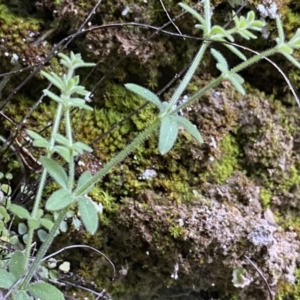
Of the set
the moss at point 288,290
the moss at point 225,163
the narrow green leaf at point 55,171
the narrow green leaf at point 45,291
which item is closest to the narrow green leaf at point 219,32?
the narrow green leaf at point 55,171

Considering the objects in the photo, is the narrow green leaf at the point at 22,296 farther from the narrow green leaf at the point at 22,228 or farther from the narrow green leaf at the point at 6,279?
the narrow green leaf at the point at 22,228

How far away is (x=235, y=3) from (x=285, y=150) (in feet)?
1.53

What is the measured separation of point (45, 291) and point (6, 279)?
0.09m

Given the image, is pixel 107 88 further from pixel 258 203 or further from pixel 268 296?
pixel 268 296

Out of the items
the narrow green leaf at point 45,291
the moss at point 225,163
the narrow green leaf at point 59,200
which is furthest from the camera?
the moss at point 225,163

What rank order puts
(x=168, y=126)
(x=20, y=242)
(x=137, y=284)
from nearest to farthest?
(x=168, y=126)
(x=20, y=242)
(x=137, y=284)

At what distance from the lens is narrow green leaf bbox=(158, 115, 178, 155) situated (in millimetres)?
818

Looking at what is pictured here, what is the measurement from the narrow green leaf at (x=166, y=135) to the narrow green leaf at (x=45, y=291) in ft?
1.08

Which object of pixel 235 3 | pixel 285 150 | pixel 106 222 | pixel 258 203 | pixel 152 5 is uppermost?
pixel 235 3

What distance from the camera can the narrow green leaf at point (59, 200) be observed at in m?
0.78

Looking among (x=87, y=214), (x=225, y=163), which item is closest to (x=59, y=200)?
(x=87, y=214)

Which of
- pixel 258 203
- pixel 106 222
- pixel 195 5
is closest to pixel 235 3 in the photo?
pixel 195 5

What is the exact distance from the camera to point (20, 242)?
1.30m

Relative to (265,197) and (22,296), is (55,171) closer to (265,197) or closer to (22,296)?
(22,296)
